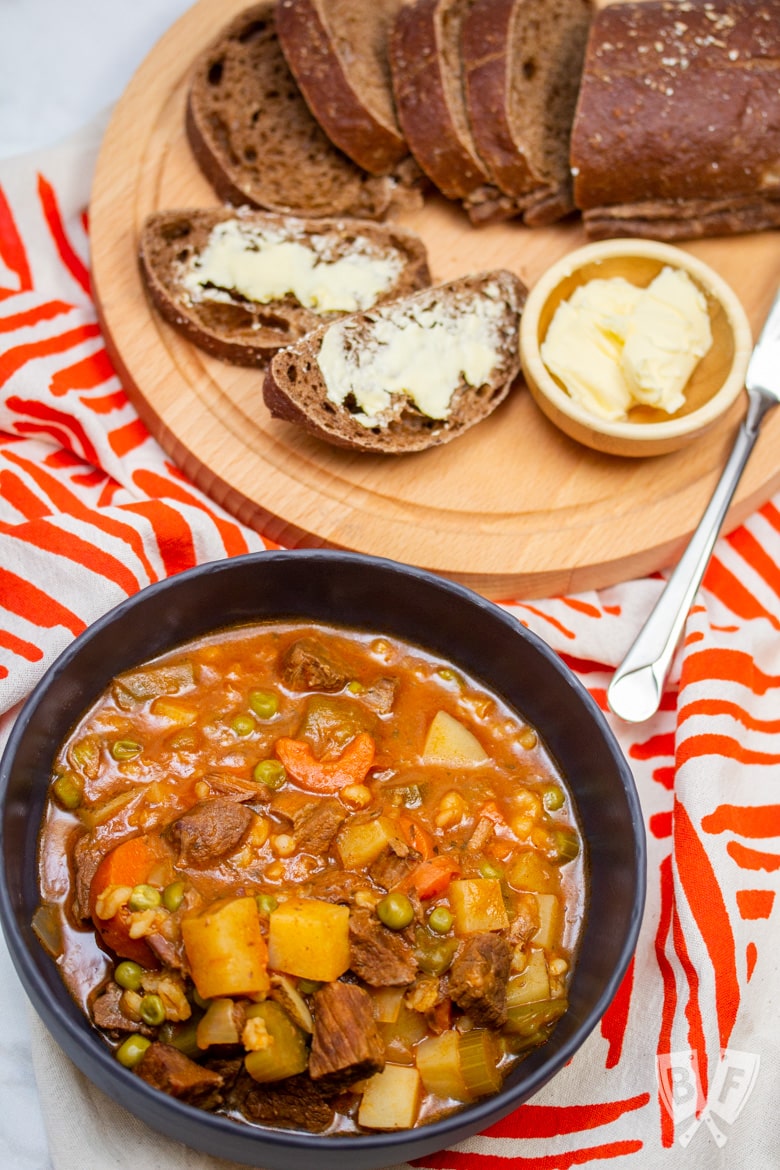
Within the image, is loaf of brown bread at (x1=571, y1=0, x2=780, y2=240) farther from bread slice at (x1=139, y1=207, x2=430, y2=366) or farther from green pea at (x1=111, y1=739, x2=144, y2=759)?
green pea at (x1=111, y1=739, x2=144, y2=759)

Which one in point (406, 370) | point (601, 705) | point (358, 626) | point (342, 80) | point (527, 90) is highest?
point (342, 80)

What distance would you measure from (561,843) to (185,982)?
124cm

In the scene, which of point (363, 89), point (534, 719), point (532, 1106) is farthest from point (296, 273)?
point (532, 1106)

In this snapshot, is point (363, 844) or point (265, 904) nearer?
point (265, 904)

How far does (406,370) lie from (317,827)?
1.84m

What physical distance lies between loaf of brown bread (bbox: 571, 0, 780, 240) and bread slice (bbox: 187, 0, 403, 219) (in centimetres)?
87

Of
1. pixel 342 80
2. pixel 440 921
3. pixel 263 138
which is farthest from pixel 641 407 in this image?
pixel 440 921

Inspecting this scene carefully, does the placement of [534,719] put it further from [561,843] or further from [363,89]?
[363,89]

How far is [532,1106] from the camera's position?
3816mm

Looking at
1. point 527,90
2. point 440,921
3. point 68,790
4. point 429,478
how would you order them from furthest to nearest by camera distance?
point 527,90 → point 429,478 → point 68,790 → point 440,921

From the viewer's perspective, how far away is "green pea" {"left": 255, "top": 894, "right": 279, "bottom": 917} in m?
3.32

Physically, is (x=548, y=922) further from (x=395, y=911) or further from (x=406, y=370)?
(x=406, y=370)

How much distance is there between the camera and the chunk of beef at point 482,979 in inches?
128

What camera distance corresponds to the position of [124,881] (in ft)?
11.1
